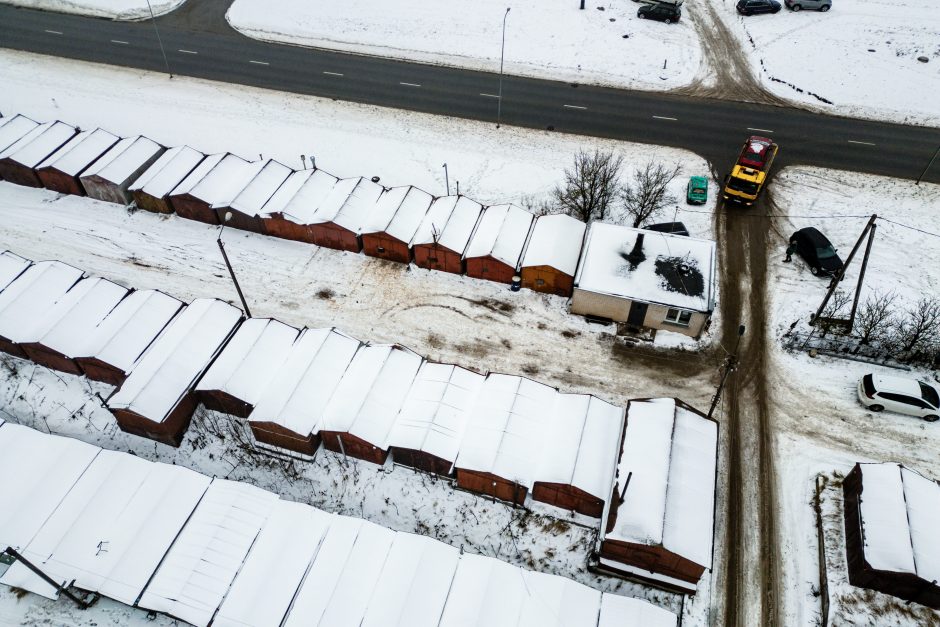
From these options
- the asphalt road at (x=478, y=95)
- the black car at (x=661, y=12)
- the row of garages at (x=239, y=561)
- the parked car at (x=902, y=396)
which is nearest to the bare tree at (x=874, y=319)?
the parked car at (x=902, y=396)

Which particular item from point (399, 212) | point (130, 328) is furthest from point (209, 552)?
point (399, 212)

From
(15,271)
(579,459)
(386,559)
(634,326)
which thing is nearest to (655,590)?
(579,459)

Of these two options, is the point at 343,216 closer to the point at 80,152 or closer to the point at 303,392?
the point at 303,392

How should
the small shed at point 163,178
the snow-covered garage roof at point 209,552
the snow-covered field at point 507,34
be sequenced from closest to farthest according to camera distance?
1. the snow-covered garage roof at point 209,552
2. the small shed at point 163,178
3. the snow-covered field at point 507,34

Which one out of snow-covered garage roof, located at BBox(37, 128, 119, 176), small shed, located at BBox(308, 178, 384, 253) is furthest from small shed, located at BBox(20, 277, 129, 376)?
snow-covered garage roof, located at BBox(37, 128, 119, 176)

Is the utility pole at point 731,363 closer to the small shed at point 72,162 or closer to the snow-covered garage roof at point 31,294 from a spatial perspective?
the snow-covered garage roof at point 31,294

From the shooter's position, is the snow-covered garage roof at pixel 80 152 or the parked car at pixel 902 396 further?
the snow-covered garage roof at pixel 80 152
